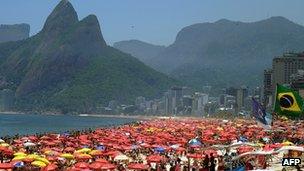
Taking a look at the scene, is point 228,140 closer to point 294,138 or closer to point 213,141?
point 213,141

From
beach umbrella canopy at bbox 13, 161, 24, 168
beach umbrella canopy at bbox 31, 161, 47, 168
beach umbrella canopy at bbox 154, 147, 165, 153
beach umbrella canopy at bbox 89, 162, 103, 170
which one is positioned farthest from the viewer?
beach umbrella canopy at bbox 154, 147, 165, 153

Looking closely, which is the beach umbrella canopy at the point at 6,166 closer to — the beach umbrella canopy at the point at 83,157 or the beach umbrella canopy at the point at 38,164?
the beach umbrella canopy at the point at 38,164

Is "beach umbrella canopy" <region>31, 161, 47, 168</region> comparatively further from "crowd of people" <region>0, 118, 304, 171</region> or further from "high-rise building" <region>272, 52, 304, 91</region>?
"high-rise building" <region>272, 52, 304, 91</region>

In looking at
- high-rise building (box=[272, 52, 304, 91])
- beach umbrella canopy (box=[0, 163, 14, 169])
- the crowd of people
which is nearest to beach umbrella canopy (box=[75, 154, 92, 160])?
the crowd of people

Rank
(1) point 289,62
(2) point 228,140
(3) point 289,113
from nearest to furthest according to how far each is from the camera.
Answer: (3) point 289,113, (2) point 228,140, (1) point 289,62

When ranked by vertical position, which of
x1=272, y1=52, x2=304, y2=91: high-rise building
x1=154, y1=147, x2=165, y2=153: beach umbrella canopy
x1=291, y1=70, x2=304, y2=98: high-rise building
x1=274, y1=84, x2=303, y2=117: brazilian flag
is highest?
x1=272, y1=52, x2=304, y2=91: high-rise building

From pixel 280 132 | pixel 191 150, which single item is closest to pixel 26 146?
pixel 191 150

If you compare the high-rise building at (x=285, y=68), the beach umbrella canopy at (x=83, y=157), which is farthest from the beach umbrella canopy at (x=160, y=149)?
the high-rise building at (x=285, y=68)

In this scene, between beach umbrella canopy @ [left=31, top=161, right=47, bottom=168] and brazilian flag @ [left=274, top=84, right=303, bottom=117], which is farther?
beach umbrella canopy @ [left=31, top=161, right=47, bottom=168]
